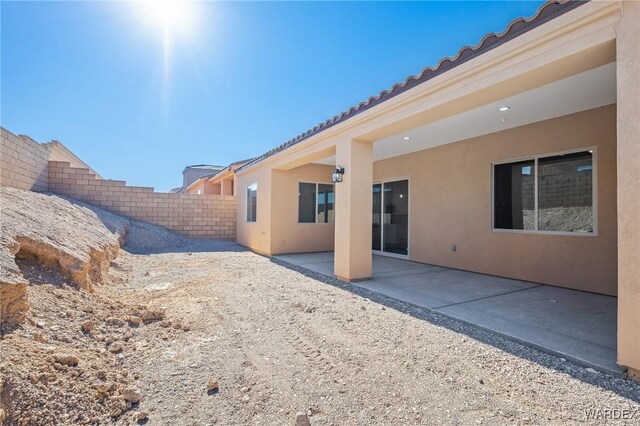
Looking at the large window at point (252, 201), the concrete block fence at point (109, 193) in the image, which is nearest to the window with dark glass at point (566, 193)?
the large window at point (252, 201)

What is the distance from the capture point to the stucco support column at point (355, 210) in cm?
580

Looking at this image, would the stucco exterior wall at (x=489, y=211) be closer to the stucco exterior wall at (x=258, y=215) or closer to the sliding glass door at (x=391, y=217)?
the sliding glass door at (x=391, y=217)

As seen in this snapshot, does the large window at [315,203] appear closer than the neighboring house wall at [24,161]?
No

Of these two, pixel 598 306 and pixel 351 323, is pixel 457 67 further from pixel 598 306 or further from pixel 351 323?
pixel 598 306

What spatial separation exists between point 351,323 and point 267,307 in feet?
4.42

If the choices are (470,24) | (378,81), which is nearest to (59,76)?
(378,81)

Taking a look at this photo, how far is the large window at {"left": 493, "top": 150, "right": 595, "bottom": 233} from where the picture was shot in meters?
5.34

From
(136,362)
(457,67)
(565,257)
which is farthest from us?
(565,257)

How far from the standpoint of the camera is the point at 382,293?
502 cm

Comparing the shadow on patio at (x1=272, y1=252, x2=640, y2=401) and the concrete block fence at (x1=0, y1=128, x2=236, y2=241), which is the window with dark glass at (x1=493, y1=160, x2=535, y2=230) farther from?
the concrete block fence at (x1=0, y1=128, x2=236, y2=241)

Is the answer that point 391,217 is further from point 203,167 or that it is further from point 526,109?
point 203,167

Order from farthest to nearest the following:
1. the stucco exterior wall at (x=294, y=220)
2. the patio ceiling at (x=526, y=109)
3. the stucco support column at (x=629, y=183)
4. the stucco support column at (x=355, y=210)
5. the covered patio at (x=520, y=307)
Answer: the stucco exterior wall at (x=294, y=220)
the stucco support column at (x=355, y=210)
the patio ceiling at (x=526, y=109)
the covered patio at (x=520, y=307)
the stucco support column at (x=629, y=183)

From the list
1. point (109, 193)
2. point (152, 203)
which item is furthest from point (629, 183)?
point (109, 193)

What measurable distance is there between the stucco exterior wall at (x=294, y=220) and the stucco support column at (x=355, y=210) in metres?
3.83
